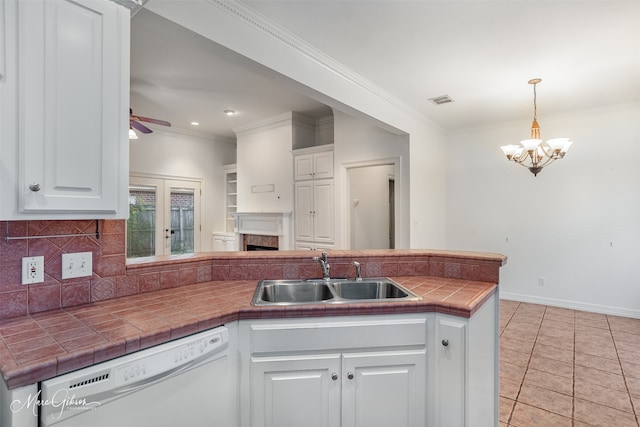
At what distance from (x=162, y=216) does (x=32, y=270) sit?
14.9 feet

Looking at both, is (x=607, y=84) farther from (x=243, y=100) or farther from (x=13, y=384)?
(x=13, y=384)

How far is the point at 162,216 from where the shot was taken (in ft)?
18.6

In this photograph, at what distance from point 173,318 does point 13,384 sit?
1.68 feet

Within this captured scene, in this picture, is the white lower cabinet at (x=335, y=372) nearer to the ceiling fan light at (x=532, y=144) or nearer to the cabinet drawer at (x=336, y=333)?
the cabinet drawer at (x=336, y=333)

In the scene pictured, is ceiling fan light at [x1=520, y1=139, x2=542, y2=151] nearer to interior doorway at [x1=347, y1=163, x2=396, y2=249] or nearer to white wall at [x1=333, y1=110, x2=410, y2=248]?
white wall at [x1=333, y1=110, x2=410, y2=248]

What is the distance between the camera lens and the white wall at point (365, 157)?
4.24 metres

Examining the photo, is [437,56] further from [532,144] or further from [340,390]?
[340,390]

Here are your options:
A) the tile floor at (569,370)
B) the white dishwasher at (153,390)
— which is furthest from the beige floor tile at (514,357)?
the white dishwasher at (153,390)

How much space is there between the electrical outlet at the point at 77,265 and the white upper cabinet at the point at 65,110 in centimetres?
34

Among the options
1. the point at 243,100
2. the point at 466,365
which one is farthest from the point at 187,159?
the point at 466,365

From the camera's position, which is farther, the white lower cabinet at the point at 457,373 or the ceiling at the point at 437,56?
the ceiling at the point at 437,56

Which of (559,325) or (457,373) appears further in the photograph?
(559,325)

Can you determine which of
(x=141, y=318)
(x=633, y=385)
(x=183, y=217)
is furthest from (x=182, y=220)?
(x=633, y=385)

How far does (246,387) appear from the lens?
1.49 m
